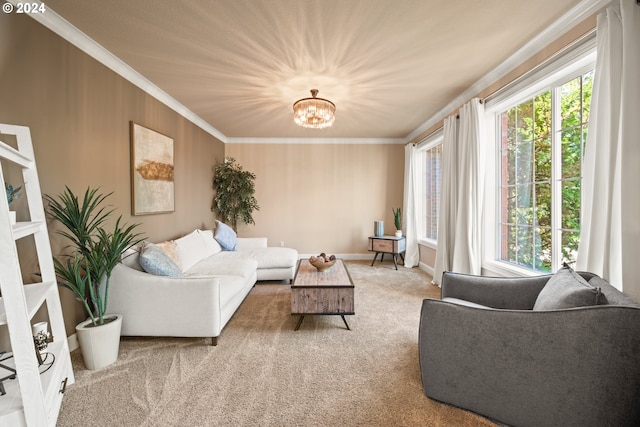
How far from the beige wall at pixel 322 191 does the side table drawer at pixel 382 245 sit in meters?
0.59

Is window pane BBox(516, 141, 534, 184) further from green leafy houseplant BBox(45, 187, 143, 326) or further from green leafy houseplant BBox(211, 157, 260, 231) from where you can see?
green leafy houseplant BBox(211, 157, 260, 231)

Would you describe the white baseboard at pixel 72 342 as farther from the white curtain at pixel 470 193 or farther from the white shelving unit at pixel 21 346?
the white curtain at pixel 470 193

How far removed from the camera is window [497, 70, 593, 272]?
2256 mm

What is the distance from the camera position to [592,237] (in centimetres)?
181

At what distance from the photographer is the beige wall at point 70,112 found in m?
1.83

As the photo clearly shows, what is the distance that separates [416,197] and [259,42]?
12.9 ft

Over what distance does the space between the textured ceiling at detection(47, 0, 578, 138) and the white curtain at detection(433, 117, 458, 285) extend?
500mm

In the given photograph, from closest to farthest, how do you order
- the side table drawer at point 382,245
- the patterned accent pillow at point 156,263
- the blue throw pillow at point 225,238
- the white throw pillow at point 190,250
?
1. the patterned accent pillow at point 156,263
2. the white throw pillow at point 190,250
3. the blue throw pillow at point 225,238
4. the side table drawer at point 382,245

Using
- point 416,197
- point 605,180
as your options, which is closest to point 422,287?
point 416,197

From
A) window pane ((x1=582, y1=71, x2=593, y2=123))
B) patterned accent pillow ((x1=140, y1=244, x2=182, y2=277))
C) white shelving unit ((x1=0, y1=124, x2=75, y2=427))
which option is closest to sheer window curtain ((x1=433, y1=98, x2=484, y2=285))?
window pane ((x1=582, y1=71, x2=593, y2=123))

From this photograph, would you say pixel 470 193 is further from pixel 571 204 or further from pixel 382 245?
pixel 382 245

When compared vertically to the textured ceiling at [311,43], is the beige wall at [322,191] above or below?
below

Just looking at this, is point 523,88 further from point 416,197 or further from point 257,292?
point 257,292

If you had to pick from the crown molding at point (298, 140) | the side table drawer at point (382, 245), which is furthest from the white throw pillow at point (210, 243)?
the side table drawer at point (382, 245)
